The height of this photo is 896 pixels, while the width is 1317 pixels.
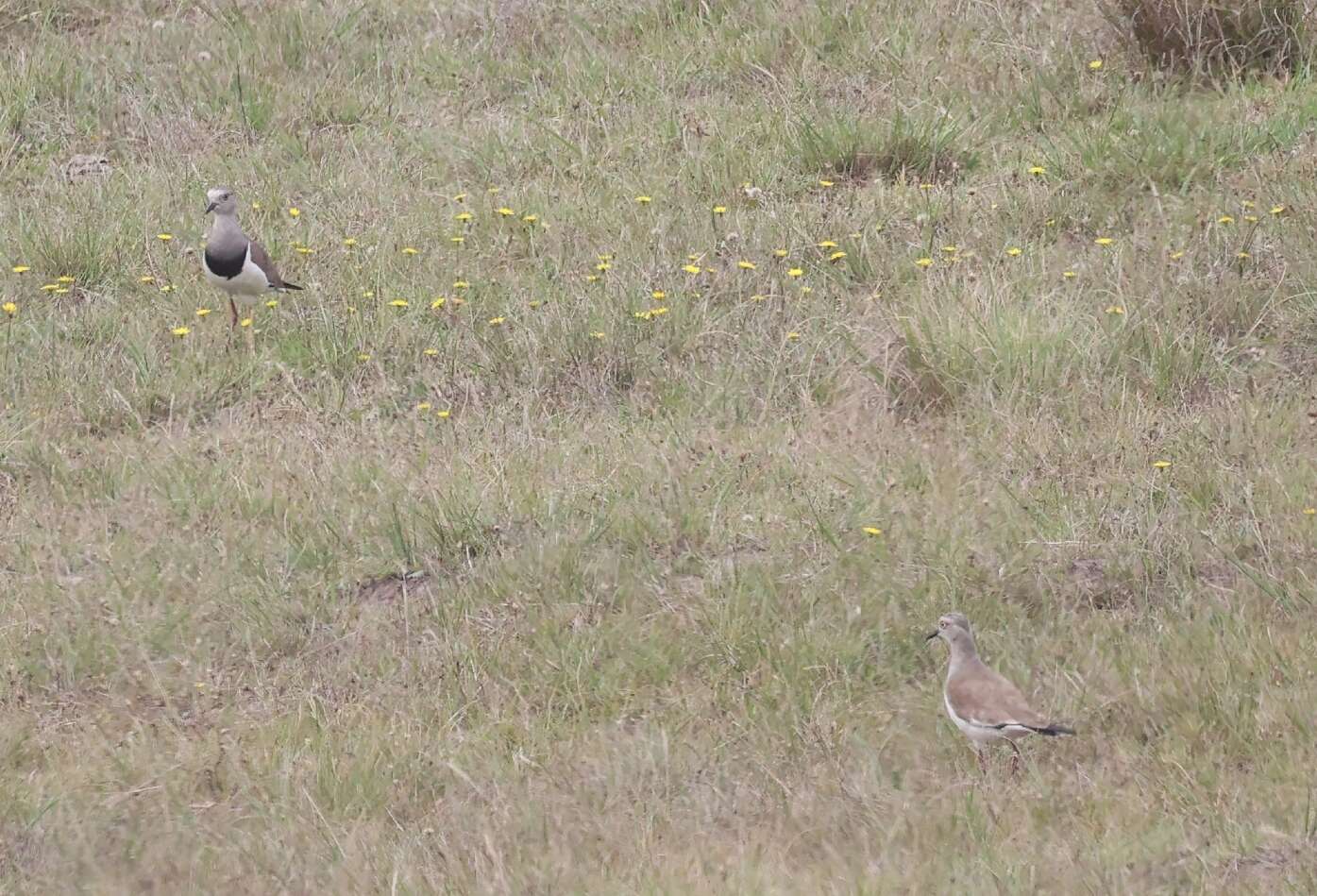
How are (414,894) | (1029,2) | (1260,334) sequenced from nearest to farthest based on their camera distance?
(414,894)
(1260,334)
(1029,2)

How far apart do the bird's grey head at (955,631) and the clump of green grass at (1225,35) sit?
185 inches

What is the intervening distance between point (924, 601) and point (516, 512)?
4.52 ft

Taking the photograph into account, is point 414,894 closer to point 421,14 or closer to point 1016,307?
point 1016,307

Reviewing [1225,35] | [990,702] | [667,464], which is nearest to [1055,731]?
[990,702]

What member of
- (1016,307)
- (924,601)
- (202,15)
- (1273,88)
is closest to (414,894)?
(924,601)

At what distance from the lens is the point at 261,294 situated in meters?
7.43

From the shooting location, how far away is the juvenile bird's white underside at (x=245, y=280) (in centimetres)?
718

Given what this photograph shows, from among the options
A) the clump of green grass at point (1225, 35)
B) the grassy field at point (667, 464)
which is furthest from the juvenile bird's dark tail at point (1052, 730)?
the clump of green grass at point (1225, 35)

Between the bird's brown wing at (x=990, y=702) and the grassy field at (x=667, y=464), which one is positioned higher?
the bird's brown wing at (x=990, y=702)

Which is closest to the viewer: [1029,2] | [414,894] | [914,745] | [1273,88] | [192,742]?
[414,894]

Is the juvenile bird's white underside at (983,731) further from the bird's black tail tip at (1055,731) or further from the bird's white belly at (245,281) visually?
the bird's white belly at (245,281)

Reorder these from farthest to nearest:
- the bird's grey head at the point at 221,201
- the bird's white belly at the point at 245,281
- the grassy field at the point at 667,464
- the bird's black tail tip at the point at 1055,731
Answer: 1. the bird's grey head at the point at 221,201
2. the bird's white belly at the point at 245,281
3. the grassy field at the point at 667,464
4. the bird's black tail tip at the point at 1055,731

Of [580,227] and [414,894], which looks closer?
[414,894]

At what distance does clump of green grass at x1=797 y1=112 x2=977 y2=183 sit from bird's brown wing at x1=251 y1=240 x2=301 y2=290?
98.8 inches
